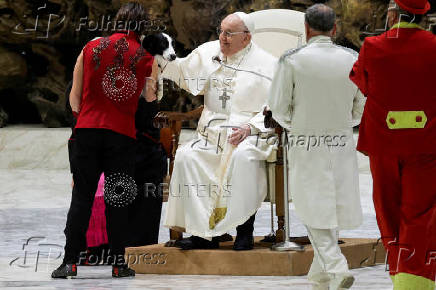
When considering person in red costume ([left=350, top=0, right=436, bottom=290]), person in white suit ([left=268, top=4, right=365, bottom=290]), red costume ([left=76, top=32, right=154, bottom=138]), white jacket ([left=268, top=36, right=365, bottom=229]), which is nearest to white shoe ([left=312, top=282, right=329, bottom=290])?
person in white suit ([left=268, top=4, right=365, bottom=290])

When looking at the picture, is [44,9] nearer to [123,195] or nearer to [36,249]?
[36,249]

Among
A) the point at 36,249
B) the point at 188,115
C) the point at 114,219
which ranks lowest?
the point at 36,249

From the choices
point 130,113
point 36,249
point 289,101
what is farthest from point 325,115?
point 36,249

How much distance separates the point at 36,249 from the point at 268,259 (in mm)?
2197

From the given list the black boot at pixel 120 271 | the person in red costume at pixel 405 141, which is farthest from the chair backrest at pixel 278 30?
the person in red costume at pixel 405 141

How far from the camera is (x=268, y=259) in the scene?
6965 millimetres

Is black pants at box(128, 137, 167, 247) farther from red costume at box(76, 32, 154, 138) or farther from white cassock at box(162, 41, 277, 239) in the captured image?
red costume at box(76, 32, 154, 138)

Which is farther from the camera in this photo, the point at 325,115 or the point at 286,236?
the point at 286,236

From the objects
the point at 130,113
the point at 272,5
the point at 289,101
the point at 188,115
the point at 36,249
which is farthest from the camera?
the point at 272,5

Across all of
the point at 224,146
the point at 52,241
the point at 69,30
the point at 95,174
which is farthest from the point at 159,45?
the point at 69,30

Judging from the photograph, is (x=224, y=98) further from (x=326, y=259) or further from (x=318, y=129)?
(x=326, y=259)

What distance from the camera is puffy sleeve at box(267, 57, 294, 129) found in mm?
5957

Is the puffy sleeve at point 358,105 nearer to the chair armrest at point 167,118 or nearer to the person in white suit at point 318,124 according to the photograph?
the person in white suit at point 318,124

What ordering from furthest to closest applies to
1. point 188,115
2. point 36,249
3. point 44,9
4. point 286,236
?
point 44,9
point 36,249
point 188,115
point 286,236
